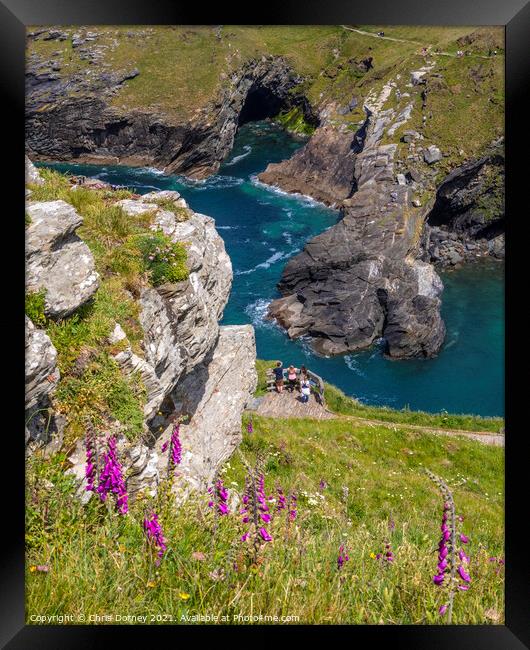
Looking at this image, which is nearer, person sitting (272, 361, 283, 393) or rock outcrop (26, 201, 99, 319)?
rock outcrop (26, 201, 99, 319)

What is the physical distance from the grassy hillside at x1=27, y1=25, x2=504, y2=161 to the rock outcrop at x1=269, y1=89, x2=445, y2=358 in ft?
50.7

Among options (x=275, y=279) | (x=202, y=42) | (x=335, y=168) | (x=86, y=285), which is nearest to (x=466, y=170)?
(x=335, y=168)

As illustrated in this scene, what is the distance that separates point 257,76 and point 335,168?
78.7ft

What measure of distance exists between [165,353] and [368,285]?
4304cm

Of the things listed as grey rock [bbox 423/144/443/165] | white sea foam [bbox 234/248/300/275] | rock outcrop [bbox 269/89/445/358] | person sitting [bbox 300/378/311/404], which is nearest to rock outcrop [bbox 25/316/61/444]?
person sitting [bbox 300/378/311/404]

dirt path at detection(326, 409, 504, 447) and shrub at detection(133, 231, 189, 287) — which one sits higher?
shrub at detection(133, 231, 189, 287)

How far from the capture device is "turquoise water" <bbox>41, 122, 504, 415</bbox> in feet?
142

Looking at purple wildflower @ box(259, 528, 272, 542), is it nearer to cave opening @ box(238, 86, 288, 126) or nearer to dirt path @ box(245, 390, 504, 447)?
dirt path @ box(245, 390, 504, 447)

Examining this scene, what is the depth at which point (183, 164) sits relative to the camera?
78.0m

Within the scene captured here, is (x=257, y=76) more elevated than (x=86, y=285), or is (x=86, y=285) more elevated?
(x=257, y=76)

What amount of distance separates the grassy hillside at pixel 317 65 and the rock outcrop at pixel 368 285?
50.7ft

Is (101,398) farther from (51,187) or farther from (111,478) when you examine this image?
(51,187)
